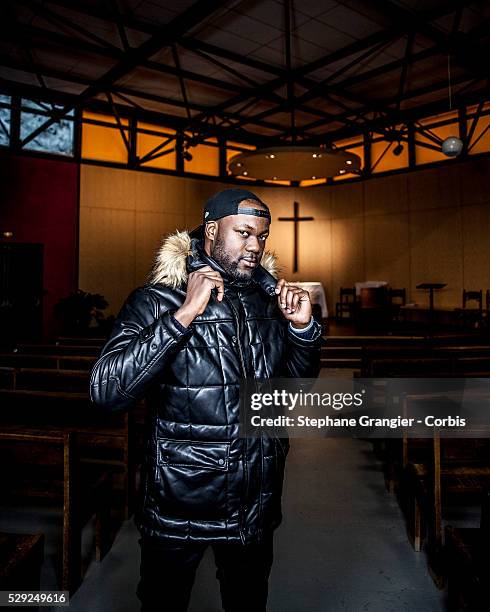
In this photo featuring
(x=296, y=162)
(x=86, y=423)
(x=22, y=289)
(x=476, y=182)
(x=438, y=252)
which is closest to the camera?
(x=86, y=423)

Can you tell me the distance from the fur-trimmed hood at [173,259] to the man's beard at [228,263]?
9 cm

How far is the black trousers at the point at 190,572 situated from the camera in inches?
49.4

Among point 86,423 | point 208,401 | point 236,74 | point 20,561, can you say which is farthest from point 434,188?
point 20,561

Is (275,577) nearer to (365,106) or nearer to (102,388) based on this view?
(102,388)

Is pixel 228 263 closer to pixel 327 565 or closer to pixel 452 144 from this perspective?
pixel 327 565

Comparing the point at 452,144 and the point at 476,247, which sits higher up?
the point at 452,144

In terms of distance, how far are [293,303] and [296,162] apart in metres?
5.51

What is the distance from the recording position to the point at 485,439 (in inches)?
98.4

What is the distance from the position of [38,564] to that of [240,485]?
62 cm

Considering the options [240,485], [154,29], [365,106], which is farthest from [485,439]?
[365,106]

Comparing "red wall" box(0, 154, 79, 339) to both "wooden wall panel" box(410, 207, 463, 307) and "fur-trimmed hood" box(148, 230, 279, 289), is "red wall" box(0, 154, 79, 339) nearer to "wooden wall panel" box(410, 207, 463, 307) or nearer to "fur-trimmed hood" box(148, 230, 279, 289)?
"wooden wall panel" box(410, 207, 463, 307)

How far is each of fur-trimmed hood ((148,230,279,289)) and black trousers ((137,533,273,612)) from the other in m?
0.68

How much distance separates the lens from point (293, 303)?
1270mm

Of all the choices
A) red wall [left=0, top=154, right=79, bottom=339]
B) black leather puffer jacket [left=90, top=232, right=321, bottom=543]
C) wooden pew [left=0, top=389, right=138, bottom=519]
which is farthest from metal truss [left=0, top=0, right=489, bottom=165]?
black leather puffer jacket [left=90, top=232, right=321, bottom=543]
